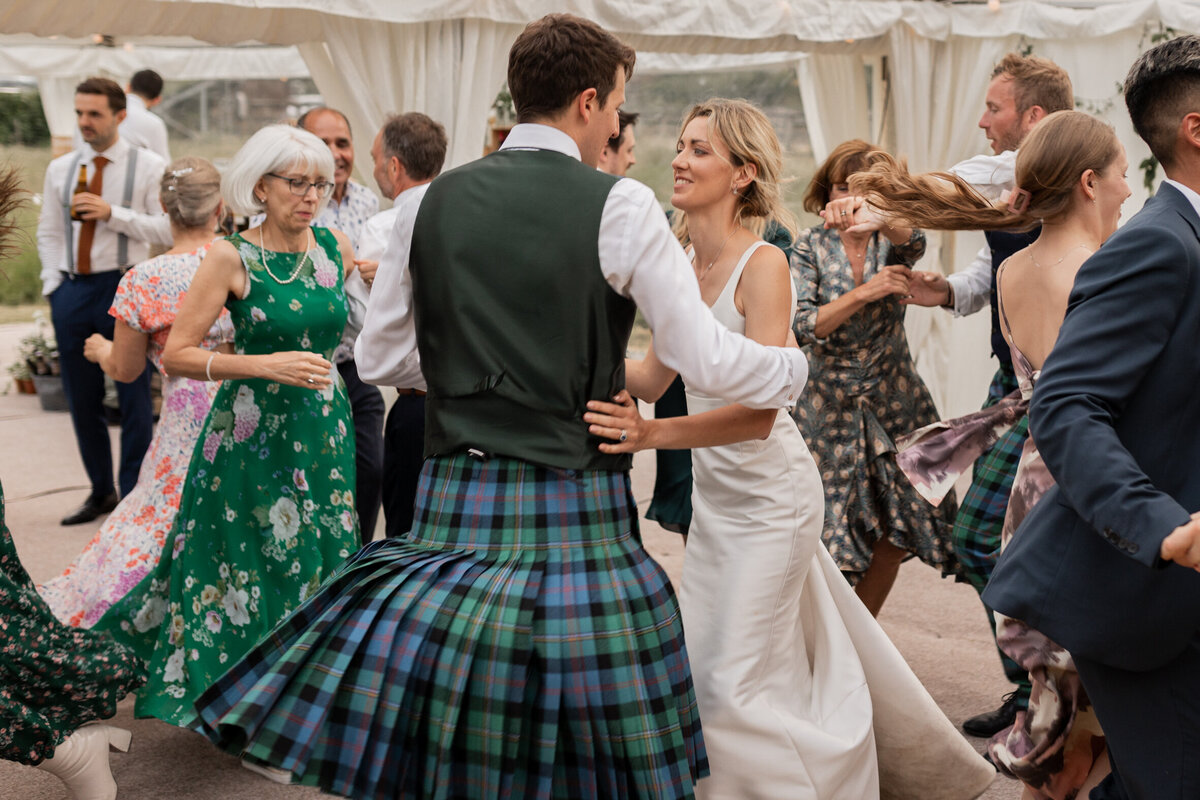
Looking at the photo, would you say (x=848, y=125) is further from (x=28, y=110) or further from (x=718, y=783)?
(x=28, y=110)

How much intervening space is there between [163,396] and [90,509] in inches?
109

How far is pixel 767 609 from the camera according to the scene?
8.49 feet

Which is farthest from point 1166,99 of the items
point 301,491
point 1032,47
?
point 1032,47

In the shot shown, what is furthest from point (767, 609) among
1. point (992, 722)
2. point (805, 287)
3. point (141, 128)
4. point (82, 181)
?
point (141, 128)

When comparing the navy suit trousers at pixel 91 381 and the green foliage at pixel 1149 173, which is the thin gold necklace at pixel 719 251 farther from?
the green foliage at pixel 1149 173

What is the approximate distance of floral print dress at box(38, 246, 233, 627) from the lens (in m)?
3.52

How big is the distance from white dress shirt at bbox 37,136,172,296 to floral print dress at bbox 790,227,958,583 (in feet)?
12.0

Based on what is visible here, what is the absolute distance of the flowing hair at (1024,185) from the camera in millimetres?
2580

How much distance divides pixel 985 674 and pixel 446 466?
8.66ft

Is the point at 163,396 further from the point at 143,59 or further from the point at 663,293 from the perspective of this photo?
the point at 143,59

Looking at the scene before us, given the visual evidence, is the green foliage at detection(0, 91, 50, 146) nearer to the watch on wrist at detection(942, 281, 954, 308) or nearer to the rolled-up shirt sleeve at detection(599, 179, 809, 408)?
the watch on wrist at detection(942, 281, 954, 308)

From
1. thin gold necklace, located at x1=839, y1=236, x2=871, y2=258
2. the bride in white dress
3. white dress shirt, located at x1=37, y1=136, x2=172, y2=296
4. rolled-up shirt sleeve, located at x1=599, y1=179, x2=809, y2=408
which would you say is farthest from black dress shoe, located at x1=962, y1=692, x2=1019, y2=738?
white dress shirt, located at x1=37, y1=136, x2=172, y2=296

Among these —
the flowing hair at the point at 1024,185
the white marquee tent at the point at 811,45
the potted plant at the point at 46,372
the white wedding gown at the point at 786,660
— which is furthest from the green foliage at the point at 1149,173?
the potted plant at the point at 46,372

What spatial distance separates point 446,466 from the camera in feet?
6.65
